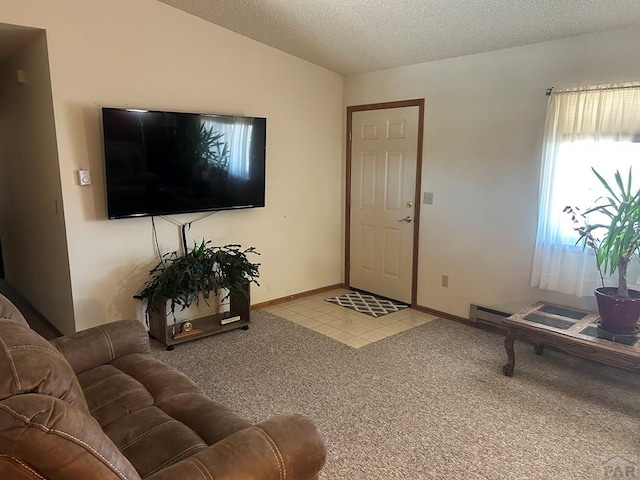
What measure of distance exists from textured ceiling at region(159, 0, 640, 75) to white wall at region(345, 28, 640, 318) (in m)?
0.15

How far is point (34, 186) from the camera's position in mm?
3871

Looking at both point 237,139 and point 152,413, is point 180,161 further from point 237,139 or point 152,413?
point 152,413

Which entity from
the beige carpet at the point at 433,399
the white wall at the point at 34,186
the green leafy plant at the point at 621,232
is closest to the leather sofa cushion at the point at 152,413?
the beige carpet at the point at 433,399

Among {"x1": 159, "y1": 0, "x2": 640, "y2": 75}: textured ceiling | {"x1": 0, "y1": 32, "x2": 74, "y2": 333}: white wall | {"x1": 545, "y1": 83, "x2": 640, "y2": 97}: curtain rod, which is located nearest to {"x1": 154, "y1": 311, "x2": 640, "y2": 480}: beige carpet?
{"x1": 0, "y1": 32, "x2": 74, "y2": 333}: white wall

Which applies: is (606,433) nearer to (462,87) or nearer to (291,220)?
(462,87)

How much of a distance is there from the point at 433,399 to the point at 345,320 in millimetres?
1500

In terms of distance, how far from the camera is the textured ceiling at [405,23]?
116 inches

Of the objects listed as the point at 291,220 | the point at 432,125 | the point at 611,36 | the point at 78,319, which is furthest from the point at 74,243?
the point at 611,36

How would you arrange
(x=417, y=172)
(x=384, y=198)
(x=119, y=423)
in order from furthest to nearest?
(x=384, y=198)
(x=417, y=172)
(x=119, y=423)

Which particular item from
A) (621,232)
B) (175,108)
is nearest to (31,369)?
(175,108)

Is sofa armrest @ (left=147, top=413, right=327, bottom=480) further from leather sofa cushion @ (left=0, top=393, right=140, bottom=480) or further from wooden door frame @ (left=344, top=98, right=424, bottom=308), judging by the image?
wooden door frame @ (left=344, top=98, right=424, bottom=308)

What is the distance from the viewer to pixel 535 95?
138 inches

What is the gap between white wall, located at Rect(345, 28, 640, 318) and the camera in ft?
10.9

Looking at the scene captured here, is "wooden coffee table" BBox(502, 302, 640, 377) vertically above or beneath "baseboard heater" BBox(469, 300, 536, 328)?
above
